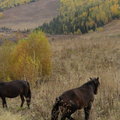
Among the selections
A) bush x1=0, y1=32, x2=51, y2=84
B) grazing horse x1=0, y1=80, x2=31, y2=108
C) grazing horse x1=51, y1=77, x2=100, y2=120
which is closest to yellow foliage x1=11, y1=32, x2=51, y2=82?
bush x1=0, y1=32, x2=51, y2=84

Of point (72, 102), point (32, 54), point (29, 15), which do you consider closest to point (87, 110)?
point (72, 102)

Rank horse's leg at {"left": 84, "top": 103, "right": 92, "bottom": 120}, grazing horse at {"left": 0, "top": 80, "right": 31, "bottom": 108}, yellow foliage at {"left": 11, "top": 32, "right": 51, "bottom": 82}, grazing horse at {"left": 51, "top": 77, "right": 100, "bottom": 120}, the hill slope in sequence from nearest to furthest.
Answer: grazing horse at {"left": 51, "top": 77, "right": 100, "bottom": 120} → horse's leg at {"left": 84, "top": 103, "right": 92, "bottom": 120} → grazing horse at {"left": 0, "top": 80, "right": 31, "bottom": 108} → yellow foliage at {"left": 11, "top": 32, "right": 51, "bottom": 82} → the hill slope

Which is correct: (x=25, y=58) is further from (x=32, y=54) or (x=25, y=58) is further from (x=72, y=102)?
(x=72, y=102)

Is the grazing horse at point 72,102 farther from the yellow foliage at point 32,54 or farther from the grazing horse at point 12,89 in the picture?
the yellow foliage at point 32,54

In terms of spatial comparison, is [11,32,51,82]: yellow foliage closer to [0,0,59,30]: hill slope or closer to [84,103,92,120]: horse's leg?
[84,103,92,120]: horse's leg

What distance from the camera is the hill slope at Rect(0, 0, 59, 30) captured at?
545ft

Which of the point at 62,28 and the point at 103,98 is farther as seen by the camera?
the point at 62,28

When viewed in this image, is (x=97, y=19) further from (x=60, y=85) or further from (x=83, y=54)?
(x=60, y=85)

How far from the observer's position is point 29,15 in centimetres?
18225

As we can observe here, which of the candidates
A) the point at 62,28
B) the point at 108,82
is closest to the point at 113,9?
the point at 62,28

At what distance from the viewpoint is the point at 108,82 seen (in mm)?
11258

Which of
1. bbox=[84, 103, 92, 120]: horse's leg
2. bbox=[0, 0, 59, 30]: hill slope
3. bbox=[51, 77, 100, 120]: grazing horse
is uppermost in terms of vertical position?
bbox=[51, 77, 100, 120]: grazing horse

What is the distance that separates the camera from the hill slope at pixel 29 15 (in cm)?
16599

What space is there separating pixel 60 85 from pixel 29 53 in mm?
9641
